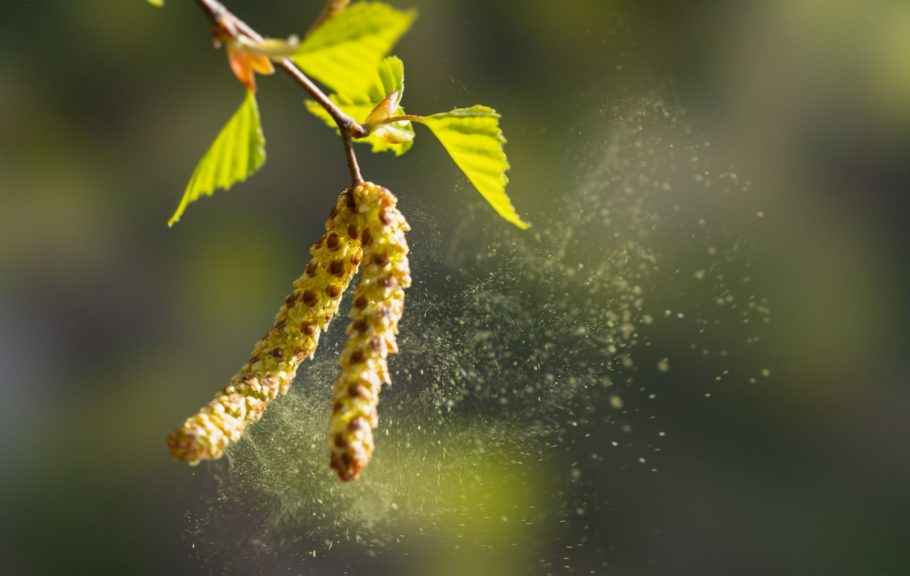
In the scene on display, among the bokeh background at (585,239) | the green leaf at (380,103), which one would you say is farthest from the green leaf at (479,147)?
the bokeh background at (585,239)

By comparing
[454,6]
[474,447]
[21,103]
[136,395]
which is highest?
[454,6]

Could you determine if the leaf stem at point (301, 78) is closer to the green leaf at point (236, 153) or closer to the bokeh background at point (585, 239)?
the green leaf at point (236, 153)

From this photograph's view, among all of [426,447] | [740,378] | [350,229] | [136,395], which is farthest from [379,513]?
[350,229]

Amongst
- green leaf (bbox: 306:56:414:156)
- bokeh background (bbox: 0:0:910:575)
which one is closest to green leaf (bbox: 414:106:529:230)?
green leaf (bbox: 306:56:414:156)

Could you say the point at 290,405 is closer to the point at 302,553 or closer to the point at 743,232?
the point at 302,553

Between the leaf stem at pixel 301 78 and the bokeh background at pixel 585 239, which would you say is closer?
the leaf stem at pixel 301 78

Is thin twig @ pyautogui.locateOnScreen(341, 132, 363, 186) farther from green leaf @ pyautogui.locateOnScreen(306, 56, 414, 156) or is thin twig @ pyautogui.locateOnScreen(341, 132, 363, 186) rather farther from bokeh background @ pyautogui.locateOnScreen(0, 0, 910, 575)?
bokeh background @ pyautogui.locateOnScreen(0, 0, 910, 575)
